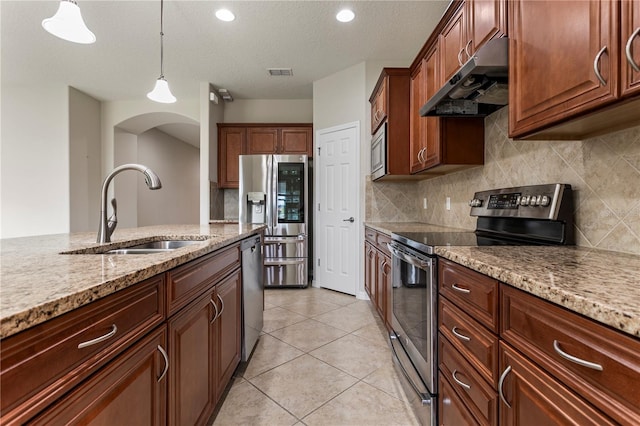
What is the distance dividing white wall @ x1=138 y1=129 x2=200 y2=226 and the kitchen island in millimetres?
5320

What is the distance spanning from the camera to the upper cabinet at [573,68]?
2.73 feet

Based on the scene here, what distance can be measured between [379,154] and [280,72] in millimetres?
1923

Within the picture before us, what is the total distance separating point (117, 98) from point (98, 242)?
4.58 m

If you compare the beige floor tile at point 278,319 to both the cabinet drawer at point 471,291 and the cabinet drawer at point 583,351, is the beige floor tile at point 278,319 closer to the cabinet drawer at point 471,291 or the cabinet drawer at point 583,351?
the cabinet drawer at point 471,291

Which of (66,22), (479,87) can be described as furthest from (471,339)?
(66,22)

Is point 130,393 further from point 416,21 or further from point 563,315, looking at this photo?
point 416,21

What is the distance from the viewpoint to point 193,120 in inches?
201

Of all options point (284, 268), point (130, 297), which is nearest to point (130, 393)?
point (130, 297)

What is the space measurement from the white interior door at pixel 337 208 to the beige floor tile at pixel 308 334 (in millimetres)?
1058

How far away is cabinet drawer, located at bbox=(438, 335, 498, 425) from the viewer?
0.94 m

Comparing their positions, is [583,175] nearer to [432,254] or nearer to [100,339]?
[432,254]

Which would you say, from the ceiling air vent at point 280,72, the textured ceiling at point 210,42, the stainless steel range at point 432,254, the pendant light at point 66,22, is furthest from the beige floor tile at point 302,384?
the ceiling air vent at point 280,72

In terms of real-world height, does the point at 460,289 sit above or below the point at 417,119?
below

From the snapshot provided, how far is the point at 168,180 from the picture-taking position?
295 inches
